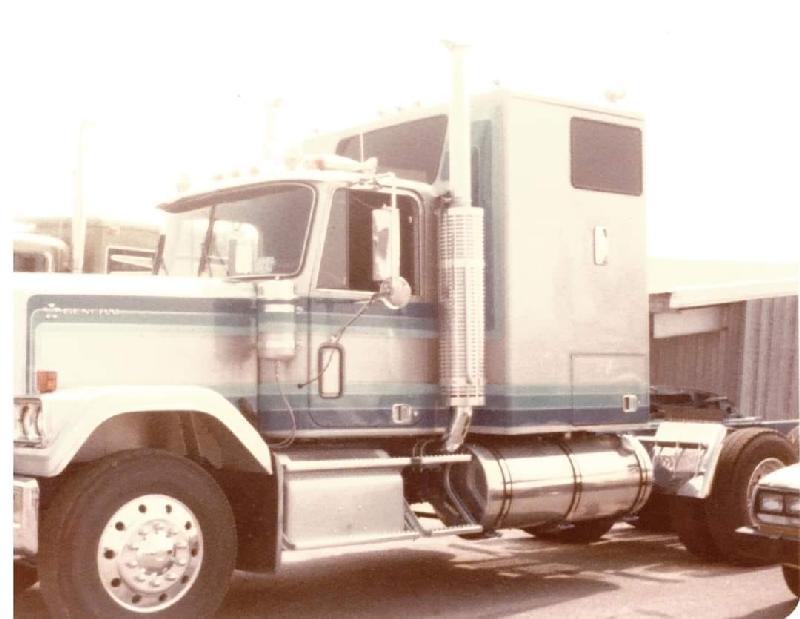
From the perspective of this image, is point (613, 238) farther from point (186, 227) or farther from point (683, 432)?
point (186, 227)

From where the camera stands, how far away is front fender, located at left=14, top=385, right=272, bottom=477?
5.59 meters

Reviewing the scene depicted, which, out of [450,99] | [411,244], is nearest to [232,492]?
[411,244]

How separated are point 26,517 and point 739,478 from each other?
5.33m

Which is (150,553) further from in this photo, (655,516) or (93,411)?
(655,516)

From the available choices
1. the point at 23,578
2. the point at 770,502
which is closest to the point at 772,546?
the point at 770,502

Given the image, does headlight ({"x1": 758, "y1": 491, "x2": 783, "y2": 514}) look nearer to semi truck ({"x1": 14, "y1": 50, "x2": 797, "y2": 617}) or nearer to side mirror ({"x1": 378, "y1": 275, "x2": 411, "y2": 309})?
semi truck ({"x1": 14, "y1": 50, "x2": 797, "y2": 617})

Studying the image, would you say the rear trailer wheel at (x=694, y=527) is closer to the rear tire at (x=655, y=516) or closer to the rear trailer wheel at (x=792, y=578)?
the rear tire at (x=655, y=516)

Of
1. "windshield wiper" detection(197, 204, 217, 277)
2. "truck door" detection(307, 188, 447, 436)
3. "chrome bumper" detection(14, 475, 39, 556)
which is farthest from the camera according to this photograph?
"windshield wiper" detection(197, 204, 217, 277)

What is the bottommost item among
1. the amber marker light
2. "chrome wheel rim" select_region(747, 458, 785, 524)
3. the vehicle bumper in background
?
the vehicle bumper in background

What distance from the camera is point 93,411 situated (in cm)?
571

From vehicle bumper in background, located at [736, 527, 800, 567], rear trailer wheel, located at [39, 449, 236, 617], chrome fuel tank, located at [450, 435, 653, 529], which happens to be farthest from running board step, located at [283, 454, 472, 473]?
vehicle bumper in background, located at [736, 527, 800, 567]

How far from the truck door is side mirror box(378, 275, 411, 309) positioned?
205 millimetres

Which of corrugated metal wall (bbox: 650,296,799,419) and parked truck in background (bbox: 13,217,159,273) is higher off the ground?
parked truck in background (bbox: 13,217,159,273)

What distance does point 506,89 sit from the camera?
748cm
